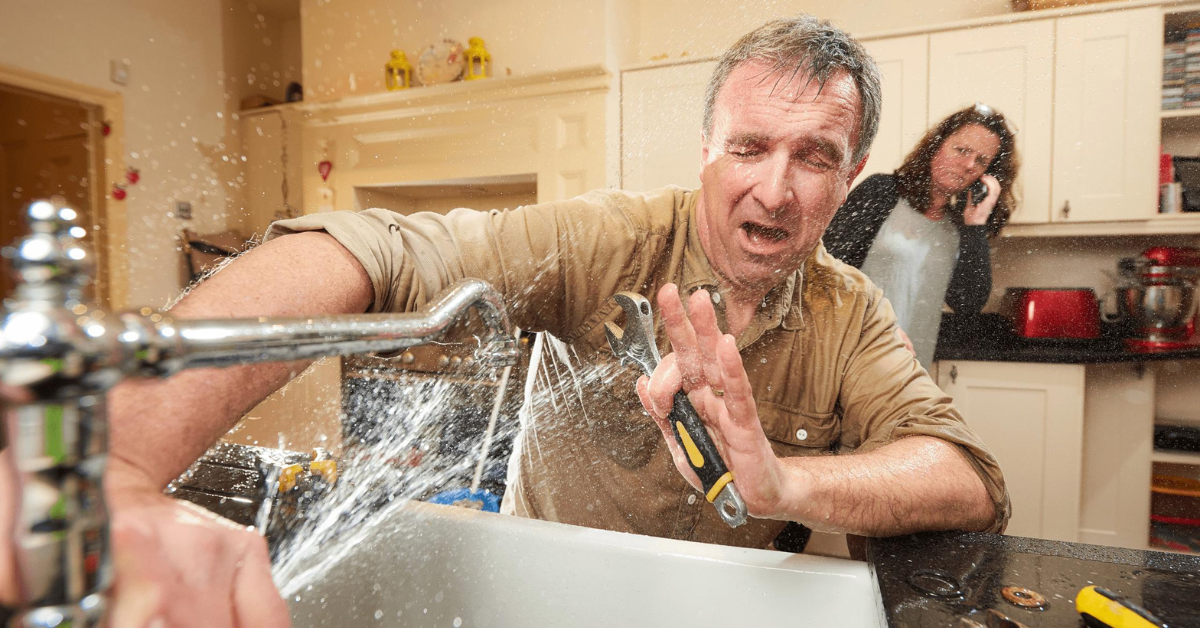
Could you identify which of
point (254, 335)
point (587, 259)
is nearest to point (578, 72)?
point (587, 259)

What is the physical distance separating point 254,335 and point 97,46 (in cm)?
59

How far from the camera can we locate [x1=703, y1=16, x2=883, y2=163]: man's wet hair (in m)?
0.59

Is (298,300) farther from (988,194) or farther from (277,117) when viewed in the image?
(988,194)

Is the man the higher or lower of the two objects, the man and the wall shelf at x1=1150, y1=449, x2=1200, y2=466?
the higher

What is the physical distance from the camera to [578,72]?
72 centimetres

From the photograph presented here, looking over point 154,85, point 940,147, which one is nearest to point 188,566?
point 154,85

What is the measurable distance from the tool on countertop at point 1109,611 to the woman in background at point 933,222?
43 centimetres

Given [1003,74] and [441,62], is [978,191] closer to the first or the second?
[1003,74]

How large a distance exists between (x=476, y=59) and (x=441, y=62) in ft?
0.15

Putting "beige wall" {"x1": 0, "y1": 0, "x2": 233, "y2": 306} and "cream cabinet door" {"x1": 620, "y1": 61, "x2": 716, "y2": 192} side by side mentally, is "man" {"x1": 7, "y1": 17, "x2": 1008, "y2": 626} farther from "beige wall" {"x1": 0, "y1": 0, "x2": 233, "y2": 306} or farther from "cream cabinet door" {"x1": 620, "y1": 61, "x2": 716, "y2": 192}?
"beige wall" {"x1": 0, "y1": 0, "x2": 233, "y2": 306}

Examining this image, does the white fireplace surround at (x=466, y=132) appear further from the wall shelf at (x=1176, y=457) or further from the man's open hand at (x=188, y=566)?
the wall shelf at (x=1176, y=457)

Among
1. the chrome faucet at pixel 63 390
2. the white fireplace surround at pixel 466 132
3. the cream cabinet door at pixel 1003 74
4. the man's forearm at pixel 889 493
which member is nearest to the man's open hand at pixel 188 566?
the chrome faucet at pixel 63 390

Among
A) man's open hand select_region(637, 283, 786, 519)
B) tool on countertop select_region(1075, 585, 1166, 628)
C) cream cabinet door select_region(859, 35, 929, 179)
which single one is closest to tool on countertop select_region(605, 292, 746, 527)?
man's open hand select_region(637, 283, 786, 519)

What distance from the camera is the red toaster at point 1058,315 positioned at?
0.80 meters
